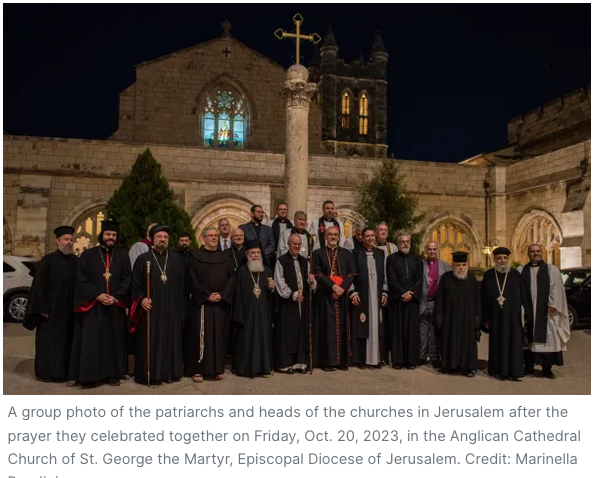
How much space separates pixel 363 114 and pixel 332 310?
140 ft

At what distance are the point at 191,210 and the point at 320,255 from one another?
11.6m

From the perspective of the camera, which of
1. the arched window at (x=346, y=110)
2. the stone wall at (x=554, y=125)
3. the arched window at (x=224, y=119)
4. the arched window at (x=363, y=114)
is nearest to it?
the arched window at (x=224, y=119)

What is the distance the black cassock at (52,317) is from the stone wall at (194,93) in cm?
1754

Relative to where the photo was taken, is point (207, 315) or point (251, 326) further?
point (251, 326)

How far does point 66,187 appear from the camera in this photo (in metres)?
18.2

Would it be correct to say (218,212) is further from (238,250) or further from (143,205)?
(238,250)

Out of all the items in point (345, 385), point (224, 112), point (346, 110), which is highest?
point (346, 110)

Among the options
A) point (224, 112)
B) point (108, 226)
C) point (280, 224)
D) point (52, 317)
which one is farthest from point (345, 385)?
point (224, 112)

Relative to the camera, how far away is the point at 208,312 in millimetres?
6949

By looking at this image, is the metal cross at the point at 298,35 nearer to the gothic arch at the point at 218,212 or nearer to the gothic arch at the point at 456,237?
the gothic arch at the point at 218,212

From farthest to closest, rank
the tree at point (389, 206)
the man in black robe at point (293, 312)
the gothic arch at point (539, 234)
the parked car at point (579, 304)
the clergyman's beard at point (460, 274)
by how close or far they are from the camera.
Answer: the gothic arch at point (539, 234)
the tree at point (389, 206)
the parked car at point (579, 304)
the clergyman's beard at point (460, 274)
the man in black robe at point (293, 312)

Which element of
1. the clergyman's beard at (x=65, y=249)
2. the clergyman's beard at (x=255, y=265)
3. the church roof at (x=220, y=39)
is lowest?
the clergyman's beard at (x=255, y=265)

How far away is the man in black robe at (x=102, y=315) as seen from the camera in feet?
21.1

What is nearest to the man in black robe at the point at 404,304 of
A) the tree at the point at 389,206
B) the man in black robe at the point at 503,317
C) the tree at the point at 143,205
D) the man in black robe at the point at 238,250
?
the man in black robe at the point at 503,317
